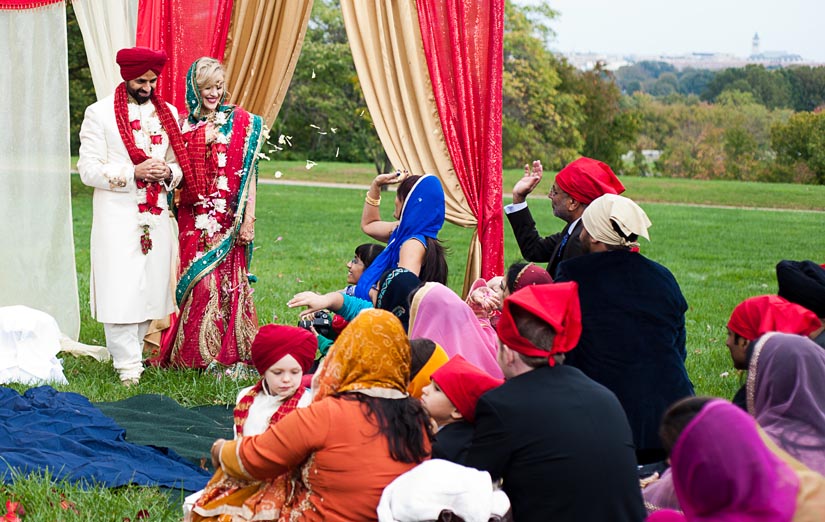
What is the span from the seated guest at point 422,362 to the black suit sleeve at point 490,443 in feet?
2.16

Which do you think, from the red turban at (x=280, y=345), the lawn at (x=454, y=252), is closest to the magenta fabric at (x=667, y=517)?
the red turban at (x=280, y=345)

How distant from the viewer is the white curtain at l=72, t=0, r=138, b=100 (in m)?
6.88

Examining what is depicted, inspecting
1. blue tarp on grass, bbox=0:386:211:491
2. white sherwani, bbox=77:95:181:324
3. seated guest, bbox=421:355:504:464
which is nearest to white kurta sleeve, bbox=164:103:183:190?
white sherwani, bbox=77:95:181:324

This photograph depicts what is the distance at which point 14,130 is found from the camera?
7094 mm

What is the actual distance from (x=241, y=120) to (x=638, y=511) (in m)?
3.92

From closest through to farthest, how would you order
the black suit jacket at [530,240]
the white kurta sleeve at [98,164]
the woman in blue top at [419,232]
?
the woman in blue top at [419,232]
the black suit jacket at [530,240]
the white kurta sleeve at [98,164]

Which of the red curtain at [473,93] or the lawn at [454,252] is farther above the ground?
the red curtain at [473,93]

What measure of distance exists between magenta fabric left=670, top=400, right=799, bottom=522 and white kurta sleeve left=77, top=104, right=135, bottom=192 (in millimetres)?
4290

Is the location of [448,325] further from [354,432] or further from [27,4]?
[27,4]

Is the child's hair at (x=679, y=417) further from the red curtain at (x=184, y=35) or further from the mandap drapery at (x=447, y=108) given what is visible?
the red curtain at (x=184, y=35)

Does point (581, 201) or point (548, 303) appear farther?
point (581, 201)

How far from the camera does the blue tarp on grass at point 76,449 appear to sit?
14.1 feet

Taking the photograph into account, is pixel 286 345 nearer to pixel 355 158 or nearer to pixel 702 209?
pixel 702 209

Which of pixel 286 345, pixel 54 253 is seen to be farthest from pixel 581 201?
pixel 54 253
